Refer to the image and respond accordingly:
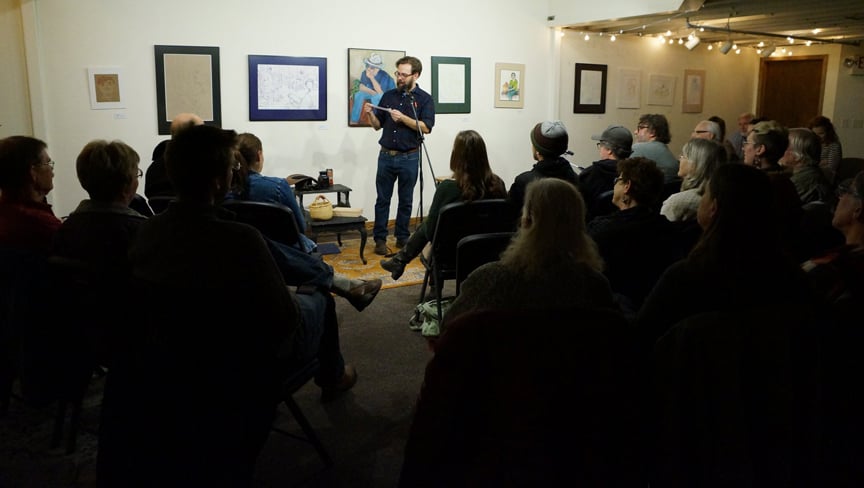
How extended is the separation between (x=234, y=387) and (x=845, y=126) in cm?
1117

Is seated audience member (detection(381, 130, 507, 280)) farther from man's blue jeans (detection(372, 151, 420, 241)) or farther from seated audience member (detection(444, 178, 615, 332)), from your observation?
man's blue jeans (detection(372, 151, 420, 241))

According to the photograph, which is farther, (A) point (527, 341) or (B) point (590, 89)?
(B) point (590, 89)

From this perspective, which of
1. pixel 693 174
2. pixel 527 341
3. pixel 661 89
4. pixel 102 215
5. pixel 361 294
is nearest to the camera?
pixel 527 341

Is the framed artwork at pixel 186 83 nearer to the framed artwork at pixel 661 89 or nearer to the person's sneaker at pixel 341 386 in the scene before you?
the person's sneaker at pixel 341 386

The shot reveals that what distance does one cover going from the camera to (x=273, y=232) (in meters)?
3.10

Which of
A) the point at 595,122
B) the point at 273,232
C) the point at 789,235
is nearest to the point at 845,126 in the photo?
the point at 595,122

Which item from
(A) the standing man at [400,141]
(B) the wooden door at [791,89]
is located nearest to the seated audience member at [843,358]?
(A) the standing man at [400,141]

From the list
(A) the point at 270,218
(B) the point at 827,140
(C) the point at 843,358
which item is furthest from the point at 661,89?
(C) the point at 843,358

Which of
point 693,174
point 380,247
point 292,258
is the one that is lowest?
point 380,247

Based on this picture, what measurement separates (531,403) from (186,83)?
535 centimetres

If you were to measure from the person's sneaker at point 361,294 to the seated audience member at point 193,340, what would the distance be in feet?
2.82

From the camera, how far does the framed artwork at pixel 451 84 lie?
717 centimetres

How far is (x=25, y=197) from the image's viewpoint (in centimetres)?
258

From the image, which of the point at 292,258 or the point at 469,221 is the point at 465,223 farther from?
the point at 292,258
